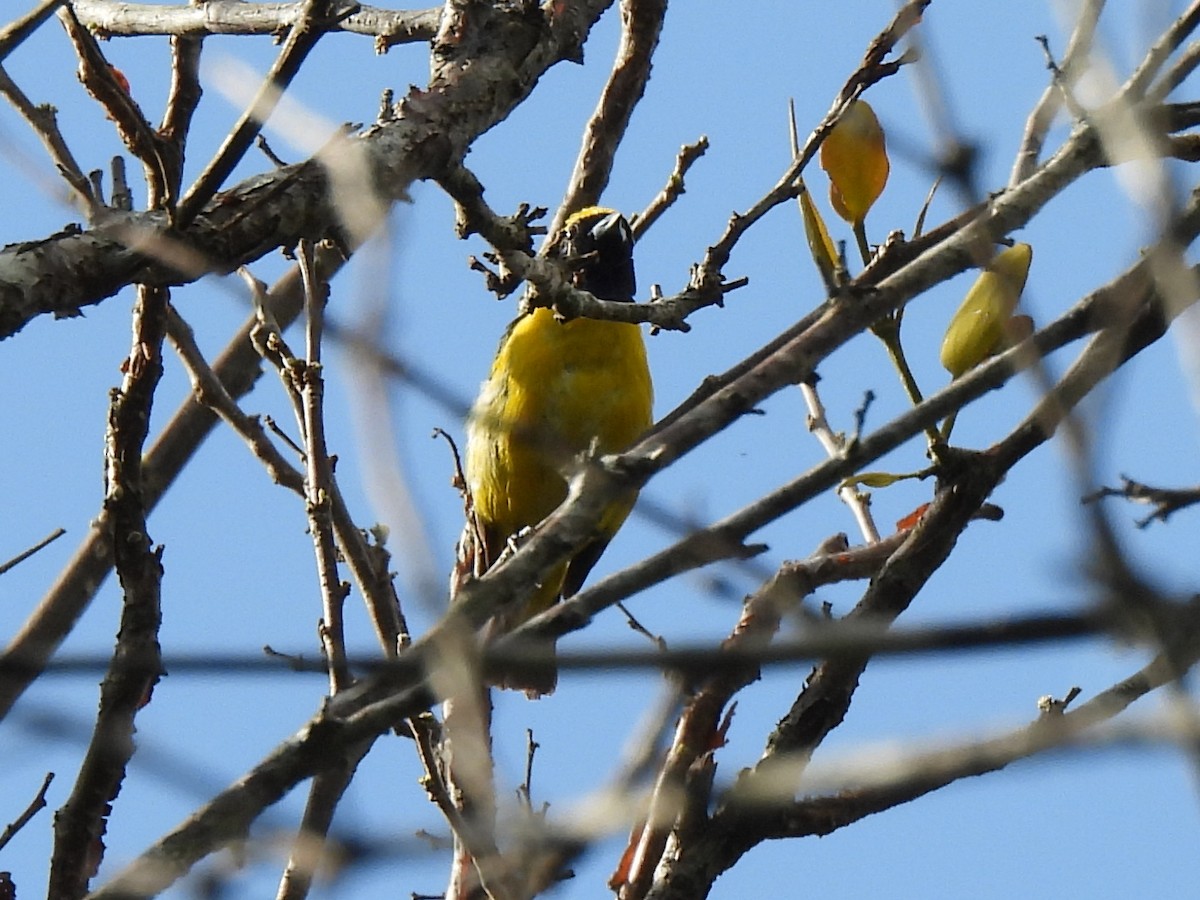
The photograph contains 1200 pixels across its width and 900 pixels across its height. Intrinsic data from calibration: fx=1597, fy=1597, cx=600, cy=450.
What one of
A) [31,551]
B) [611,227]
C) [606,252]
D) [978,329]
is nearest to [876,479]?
[978,329]

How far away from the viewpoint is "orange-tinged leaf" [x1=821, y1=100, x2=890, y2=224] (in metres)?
2.25

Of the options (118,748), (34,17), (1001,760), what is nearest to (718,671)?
(1001,760)

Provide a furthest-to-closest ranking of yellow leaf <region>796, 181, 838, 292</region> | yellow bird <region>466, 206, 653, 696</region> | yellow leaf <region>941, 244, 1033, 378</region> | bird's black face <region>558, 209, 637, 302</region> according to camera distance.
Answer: yellow bird <region>466, 206, 653, 696</region>, bird's black face <region>558, 209, 637, 302</region>, yellow leaf <region>941, 244, 1033, 378</region>, yellow leaf <region>796, 181, 838, 292</region>

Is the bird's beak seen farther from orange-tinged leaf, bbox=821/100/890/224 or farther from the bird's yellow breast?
orange-tinged leaf, bbox=821/100/890/224

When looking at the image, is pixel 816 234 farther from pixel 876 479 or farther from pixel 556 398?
pixel 556 398

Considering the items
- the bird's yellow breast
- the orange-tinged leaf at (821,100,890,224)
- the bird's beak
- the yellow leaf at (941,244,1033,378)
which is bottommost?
the yellow leaf at (941,244,1033,378)

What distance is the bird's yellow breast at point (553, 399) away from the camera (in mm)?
5156

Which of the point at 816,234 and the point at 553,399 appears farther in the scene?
the point at 553,399

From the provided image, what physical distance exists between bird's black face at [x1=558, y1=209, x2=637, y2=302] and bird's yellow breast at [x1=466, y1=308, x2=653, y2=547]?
8.5 inches

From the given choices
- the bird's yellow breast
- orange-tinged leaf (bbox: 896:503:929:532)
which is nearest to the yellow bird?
the bird's yellow breast

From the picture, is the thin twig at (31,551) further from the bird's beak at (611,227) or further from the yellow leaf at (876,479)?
the bird's beak at (611,227)

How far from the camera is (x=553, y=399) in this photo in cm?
517

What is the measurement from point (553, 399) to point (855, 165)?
2941mm

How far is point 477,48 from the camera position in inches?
121
